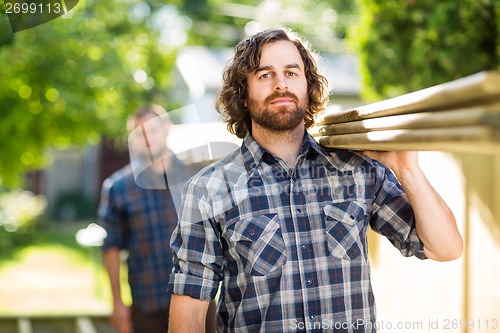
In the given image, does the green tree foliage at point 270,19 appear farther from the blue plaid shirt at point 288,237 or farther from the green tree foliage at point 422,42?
the blue plaid shirt at point 288,237

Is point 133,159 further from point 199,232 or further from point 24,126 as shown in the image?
point 24,126

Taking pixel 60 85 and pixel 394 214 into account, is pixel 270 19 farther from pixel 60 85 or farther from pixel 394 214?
pixel 394 214

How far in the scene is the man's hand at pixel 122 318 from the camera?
3709mm

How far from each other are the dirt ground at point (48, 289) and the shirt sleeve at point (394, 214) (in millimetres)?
5035

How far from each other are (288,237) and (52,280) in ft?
29.6

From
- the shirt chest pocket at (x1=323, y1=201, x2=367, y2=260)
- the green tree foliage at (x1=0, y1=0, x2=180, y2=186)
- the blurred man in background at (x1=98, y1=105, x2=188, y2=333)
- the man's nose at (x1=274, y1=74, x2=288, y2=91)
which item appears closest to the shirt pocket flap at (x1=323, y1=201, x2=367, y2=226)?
the shirt chest pocket at (x1=323, y1=201, x2=367, y2=260)

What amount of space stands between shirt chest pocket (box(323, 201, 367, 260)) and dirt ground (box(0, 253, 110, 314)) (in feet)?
16.6

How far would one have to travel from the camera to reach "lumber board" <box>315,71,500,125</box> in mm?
1271

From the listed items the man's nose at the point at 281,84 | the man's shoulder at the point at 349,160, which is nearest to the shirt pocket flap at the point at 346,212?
the man's shoulder at the point at 349,160

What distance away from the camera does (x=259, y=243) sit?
2.00 meters

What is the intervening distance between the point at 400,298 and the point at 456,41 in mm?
1689

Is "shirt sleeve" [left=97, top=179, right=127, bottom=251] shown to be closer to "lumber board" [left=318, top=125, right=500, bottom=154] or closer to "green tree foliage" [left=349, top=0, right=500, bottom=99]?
"lumber board" [left=318, top=125, right=500, bottom=154]

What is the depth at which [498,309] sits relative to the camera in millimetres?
3430

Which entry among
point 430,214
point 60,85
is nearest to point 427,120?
point 430,214
